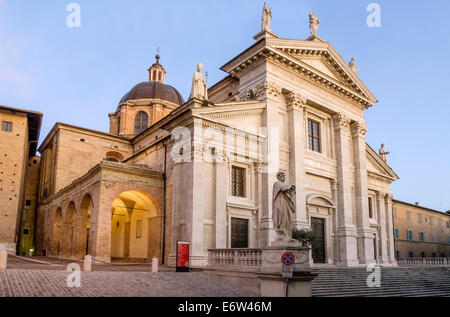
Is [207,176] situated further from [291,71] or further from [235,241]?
[291,71]

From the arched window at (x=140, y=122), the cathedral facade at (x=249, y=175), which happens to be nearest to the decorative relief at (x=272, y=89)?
the cathedral facade at (x=249, y=175)

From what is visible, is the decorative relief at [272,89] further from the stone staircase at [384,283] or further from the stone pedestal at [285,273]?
the stone pedestal at [285,273]

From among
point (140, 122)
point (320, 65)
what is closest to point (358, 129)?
point (320, 65)

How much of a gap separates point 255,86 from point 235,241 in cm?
785

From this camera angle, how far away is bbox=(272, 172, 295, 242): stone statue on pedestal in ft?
35.8

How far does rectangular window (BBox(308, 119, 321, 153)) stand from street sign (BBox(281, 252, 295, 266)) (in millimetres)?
13213

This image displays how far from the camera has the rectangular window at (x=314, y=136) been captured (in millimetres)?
22875

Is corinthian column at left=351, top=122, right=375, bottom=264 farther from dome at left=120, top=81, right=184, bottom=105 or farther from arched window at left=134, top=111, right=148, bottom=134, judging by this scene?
arched window at left=134, top=111, right=148, bottom=134

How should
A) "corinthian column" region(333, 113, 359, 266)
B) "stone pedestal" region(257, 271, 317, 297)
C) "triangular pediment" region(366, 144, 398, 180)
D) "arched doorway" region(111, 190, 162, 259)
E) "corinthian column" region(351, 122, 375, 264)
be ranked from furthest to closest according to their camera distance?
"triangular pediment" region(366, 144, 398, 180), "corinthian column" region(351, 122, 375, 264), "corinthian column" region(333, 113, 359, 266), "arched doorway" region(111, 190, 162, 259), "stone pedestal" region(257, 271, 317, 297)

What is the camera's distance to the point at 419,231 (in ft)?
148

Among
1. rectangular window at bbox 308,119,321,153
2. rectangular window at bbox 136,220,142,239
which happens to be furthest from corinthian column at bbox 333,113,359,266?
rectangular window at bbox 136,220,142,239

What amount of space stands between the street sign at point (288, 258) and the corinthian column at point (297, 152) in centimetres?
918
